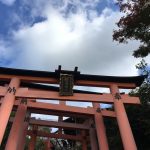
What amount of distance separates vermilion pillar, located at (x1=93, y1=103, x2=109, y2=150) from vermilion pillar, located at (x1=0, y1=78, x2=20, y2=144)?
4150mm

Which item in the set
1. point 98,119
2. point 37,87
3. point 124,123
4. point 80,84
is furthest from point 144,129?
point 37,87

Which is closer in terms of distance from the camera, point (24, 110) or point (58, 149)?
point (24, 110)

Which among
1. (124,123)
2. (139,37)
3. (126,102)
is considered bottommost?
(124,123)

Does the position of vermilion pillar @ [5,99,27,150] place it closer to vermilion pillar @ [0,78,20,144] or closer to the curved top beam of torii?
vermilion pillar @ [0,78,20,144]

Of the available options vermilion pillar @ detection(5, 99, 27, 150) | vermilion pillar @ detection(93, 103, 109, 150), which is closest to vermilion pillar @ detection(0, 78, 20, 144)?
vermilion pillar @ detection(5, 99, 27, 150)

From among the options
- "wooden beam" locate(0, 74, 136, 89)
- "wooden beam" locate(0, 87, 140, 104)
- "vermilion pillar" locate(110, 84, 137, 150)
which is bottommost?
"vermilion pillar" locate(110, 84, 137, 150)

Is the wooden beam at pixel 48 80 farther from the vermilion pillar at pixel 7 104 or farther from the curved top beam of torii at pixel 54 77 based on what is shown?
the vermilion pillar at pixel 7 104

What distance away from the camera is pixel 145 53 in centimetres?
1031

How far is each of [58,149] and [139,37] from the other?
46.3ft

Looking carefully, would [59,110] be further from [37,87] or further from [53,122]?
[53,122]

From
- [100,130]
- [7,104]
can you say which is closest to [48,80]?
[7,104]

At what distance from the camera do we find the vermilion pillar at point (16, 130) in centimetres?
941

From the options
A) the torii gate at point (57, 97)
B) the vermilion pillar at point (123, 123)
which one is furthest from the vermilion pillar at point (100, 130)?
the vermilion pillar at point (123, 123)

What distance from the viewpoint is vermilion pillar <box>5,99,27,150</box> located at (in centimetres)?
941
